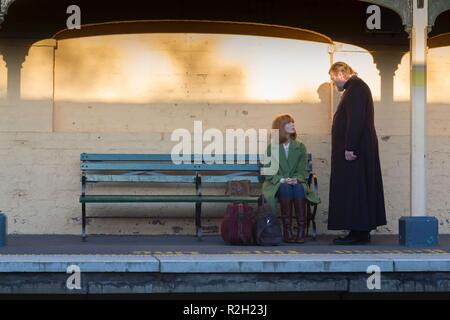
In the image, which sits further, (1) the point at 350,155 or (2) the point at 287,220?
(2) the point at 287,220

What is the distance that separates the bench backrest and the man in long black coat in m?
0.95

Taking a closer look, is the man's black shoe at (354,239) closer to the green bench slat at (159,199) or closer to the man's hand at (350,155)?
the man's hand at (350,155)

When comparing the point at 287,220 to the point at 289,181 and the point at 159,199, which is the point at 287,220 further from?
the point at 159,199

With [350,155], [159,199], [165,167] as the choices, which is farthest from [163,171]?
[350,155]

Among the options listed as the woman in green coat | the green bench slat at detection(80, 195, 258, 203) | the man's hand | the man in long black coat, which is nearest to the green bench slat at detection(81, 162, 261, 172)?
the woman in green coat

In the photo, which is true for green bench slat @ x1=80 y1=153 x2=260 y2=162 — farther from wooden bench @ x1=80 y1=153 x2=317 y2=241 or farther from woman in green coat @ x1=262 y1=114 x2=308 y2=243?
woman in green coat @ x1=262 y1=114 x2=308 y2=243

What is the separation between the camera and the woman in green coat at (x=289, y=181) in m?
9.53

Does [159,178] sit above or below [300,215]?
above

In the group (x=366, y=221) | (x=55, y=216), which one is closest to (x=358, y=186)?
(x=366, y=221)

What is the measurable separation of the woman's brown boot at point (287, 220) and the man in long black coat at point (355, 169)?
414 millimetres

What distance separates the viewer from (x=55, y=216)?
1036 centimetres

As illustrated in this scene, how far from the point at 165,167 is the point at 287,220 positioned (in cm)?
153

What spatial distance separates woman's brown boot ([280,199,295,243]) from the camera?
9508mm

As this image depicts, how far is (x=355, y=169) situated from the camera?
926cm
